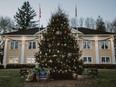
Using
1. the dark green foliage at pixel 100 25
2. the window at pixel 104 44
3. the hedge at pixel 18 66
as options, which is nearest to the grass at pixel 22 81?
the hedge at pixel 18 66

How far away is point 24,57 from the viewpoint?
101 ft

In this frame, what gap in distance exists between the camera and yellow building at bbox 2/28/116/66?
101ft

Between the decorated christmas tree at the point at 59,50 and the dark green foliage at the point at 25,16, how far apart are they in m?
40.3

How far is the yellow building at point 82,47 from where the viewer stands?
30.8 metres

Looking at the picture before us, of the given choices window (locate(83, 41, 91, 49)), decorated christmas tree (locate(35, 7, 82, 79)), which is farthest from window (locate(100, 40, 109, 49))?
decorated christmas tree (locate(35, 7, 82, 79))

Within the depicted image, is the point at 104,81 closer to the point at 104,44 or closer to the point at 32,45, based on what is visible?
the point at 104,44

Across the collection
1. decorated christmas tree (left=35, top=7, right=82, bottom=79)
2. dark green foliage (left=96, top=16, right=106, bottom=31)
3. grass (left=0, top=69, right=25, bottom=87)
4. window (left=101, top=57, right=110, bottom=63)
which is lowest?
grass (left=0, top=69, right=25, bottom=87)

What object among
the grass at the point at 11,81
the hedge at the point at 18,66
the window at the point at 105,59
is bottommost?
the hedge at the point at 18,66

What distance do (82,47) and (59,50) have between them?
1823 cm

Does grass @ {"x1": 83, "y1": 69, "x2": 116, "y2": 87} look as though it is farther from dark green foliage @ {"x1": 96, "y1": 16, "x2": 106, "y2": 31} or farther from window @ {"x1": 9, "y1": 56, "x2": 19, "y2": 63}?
dark green foliage @ {"x1": 96, "y1": 16, "x2": 106, "y2": 31}

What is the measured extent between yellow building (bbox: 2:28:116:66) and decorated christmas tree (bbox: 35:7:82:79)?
16.3m

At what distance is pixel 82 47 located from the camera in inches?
1235

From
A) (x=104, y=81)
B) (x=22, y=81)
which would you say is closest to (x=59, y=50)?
(x=22, y=81)

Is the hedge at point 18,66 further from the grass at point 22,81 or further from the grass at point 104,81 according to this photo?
the grass at point 104,81
